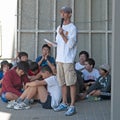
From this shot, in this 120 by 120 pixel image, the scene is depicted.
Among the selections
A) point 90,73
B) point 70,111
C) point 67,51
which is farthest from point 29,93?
point 90,73

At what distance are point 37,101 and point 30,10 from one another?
3265mm

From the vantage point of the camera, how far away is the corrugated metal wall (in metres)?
10.8

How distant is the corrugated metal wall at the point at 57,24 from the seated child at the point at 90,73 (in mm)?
1160

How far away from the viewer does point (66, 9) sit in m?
7.37

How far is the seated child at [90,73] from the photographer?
959 cm

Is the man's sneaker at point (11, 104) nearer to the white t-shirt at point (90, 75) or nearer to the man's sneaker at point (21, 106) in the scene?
the man's sneaker at point (21, 106)

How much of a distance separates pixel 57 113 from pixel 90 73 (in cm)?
233

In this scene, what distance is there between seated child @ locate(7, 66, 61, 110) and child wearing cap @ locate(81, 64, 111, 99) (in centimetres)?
113

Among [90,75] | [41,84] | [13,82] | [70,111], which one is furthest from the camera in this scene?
[90,75]

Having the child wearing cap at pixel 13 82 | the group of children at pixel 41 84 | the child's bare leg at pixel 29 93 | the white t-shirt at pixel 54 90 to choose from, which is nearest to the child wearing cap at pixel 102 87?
the group of children at pixel 41 84

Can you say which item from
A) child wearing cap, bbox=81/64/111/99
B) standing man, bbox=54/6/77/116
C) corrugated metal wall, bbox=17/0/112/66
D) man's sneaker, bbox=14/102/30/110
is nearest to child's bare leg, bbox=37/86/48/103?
man's sneaker, bbox=14/102/30/110

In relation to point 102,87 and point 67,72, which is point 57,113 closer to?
point 67,72

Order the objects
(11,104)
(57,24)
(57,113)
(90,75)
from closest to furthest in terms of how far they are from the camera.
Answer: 1. (57,113)
2. (11,104)
3. (90,75)
4. (57,24)

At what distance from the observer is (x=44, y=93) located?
8.02m
